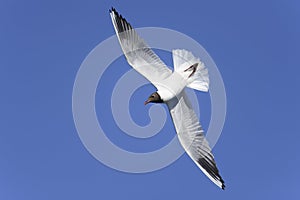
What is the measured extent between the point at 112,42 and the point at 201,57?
1.40 metres

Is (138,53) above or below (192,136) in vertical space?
above

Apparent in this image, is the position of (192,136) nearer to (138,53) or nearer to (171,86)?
(171,86)

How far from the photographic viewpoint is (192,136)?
76.1ft

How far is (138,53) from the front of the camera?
23.2 meters

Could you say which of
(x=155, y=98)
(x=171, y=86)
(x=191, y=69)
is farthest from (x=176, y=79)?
(x=155, y=98)

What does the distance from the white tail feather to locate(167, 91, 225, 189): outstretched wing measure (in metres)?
0.26

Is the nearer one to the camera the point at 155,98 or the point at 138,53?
the point at 138,53

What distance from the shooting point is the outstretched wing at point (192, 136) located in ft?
75.0

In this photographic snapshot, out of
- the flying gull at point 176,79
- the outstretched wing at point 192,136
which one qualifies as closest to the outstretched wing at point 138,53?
the flying gull at point 176,79

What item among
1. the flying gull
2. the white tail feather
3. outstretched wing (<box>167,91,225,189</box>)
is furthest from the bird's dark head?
the white tail feather

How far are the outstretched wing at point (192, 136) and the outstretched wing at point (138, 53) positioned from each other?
0.48 meters

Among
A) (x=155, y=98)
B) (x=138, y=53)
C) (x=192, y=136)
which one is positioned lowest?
(x=192, y=136)

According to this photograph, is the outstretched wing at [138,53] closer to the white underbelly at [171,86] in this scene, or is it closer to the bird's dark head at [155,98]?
the white underbelly at [171,86]

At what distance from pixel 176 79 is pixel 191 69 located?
29 cm
